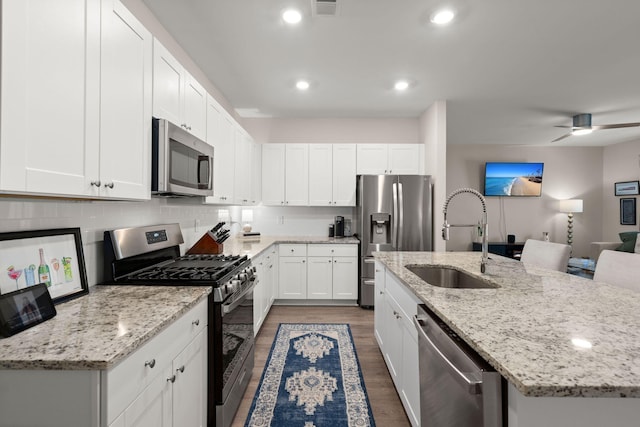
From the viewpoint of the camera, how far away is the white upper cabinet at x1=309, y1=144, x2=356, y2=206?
4.48m

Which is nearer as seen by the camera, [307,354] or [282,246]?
[307,354]

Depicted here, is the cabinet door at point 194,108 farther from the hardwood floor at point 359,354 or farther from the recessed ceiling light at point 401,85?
the recessed ceiling light at point 401,85

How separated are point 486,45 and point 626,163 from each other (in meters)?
6.01

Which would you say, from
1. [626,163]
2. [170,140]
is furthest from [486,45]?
[626,163]

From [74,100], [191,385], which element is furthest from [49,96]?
A: [191,385]

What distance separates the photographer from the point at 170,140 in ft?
5.92

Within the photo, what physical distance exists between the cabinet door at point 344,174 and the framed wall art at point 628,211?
598cm

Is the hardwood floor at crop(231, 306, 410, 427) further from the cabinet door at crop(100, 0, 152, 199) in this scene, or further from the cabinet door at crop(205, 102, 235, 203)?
the cabinet door at crop(100, 0, 152, 199)

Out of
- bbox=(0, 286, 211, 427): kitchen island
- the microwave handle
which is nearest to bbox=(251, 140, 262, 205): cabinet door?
the microwave handle

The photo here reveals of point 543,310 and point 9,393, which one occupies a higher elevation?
point 543,310

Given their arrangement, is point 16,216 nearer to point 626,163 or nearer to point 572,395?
point 572,395

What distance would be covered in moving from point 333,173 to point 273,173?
88 centimetres

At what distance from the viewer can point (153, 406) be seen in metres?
1.12

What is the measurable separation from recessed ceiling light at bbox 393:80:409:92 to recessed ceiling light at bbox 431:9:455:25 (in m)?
1.11
